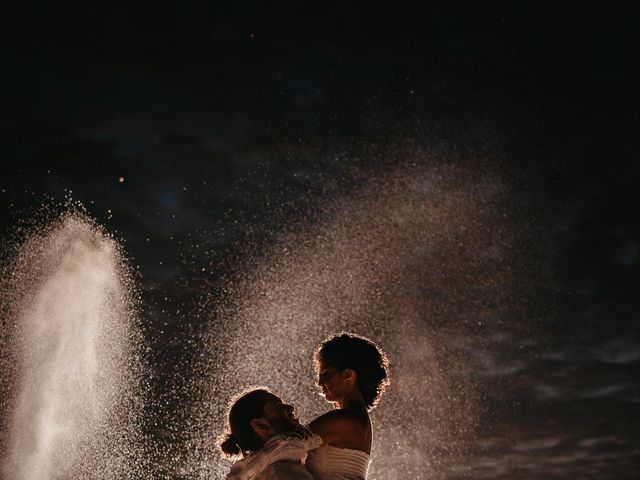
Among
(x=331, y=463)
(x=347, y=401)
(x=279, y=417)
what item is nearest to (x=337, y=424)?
(x=331, y=463)

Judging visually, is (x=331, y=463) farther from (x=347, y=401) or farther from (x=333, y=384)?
(x=333, y=384)

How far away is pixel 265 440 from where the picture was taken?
485cm

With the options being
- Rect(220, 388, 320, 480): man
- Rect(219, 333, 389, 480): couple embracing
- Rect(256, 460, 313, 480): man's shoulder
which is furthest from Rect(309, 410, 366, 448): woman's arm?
Rect(256, 460, 313, 480): man's shoulder

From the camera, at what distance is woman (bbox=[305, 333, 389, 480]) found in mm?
5160

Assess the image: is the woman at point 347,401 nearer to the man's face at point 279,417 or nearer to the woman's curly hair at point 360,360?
the woman's curly hair at point 360,360

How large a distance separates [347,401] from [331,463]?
0.72 meters

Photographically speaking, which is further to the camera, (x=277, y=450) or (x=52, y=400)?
(x=52, y=400)

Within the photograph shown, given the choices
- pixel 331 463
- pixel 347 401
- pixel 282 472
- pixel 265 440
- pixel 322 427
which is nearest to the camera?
pixel 282 472

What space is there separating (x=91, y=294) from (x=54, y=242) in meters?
2.73

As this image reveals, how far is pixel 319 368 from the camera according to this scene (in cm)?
597

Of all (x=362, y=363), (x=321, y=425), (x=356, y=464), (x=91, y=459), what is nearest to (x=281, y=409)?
(x=321, y=425)

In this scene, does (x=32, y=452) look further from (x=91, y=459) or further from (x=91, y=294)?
(x=91, y=294)

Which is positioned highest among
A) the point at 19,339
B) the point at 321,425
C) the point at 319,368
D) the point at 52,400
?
the point at 19,339

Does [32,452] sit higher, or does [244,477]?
[32,452]
